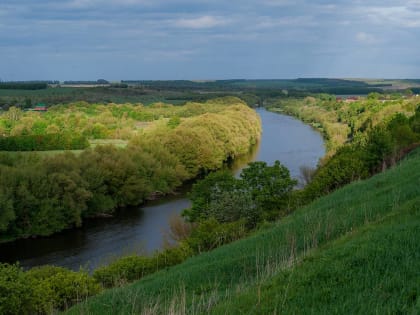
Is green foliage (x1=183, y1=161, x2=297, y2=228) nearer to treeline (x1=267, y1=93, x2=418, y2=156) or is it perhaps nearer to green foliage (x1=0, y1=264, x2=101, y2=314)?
green foliage (x1=0, y1=264, x2=101, y2=314)

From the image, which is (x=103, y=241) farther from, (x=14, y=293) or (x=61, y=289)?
(x=14, y=293)

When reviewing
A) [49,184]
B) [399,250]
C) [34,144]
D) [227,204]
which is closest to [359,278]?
[399,250]

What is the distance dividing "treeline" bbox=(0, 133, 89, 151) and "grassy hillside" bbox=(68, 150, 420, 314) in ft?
171

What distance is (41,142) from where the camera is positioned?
65.9 m

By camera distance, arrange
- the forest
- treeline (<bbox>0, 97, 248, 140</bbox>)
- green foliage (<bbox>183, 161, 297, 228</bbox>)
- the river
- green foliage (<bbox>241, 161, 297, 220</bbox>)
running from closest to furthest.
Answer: the forest < green foliage (<bbox>183, 161, 297, 228</bbox>) < green foliage (<bbox>241, 161, 297, 220</bbox>) < the river < treeline (<bbox>0, 97, 248, 140</bbox>)

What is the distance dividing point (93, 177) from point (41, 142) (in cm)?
2592

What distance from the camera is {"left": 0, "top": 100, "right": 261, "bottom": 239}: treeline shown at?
37.3 m

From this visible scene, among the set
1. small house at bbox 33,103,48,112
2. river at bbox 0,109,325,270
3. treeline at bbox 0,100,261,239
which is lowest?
river at bbox 0,109,325,270

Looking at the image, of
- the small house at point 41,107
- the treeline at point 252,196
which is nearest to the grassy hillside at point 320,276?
the treeline at point 252,196

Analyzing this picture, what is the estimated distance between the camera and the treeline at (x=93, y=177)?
1468 inches

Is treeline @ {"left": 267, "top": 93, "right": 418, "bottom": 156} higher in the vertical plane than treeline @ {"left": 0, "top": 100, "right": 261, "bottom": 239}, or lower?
higher

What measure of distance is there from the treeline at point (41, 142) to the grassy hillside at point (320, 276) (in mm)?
51995

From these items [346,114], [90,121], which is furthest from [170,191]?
[346,114]

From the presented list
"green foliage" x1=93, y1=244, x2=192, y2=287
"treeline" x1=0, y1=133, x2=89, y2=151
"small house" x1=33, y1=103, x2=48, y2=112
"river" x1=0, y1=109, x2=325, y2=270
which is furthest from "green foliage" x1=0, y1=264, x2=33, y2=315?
"small house" x1=33, y1=103, x2=48, y2=112
